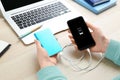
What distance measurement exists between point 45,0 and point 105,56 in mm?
404

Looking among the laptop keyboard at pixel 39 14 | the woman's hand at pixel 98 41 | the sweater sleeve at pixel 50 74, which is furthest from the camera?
the laptop keyboard at pixel 39 14

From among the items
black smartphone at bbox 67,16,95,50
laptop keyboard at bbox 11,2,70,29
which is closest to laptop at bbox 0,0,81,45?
laptop keyboard at bbox 11,2,70,29

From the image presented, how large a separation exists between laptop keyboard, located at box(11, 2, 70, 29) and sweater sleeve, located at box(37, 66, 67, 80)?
256mm

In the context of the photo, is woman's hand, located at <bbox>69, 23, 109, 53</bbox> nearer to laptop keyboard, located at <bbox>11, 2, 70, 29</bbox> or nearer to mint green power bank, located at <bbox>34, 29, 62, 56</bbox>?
mint green power bank, located at <bbox>34, 29, 62, 56</bbox>

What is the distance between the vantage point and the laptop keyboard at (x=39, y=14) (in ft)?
2.92

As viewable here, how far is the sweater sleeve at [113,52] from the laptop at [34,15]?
0.21 m

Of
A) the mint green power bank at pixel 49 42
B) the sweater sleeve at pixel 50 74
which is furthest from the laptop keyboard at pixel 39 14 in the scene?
the sweater sleeve at pixel 50 74

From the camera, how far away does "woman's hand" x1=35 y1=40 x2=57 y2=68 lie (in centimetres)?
72

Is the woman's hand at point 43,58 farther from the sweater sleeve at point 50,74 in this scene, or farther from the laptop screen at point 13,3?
the laptop screen at point 13,3

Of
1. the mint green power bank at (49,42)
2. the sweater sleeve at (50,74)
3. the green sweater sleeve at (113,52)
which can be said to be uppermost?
the mint green power bank at (49,42)

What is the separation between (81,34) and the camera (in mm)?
763

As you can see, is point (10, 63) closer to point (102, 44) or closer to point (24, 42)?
point (24, 42)

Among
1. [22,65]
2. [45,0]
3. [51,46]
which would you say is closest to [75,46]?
[51,46]

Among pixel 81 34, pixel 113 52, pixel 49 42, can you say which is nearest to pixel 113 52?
pixel 113 52
